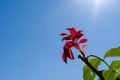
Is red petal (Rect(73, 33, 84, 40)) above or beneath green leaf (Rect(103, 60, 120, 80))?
above

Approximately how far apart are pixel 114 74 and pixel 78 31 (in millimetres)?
460

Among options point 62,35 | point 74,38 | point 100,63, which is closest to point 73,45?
point 74,38

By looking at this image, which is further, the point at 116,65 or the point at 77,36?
the point at 116,65

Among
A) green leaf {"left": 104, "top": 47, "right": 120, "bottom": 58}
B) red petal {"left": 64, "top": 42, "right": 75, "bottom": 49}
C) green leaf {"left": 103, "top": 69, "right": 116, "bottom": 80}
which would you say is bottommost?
green leaf {"left": 103, "top": 69, "right": 116, "bottom": 80}

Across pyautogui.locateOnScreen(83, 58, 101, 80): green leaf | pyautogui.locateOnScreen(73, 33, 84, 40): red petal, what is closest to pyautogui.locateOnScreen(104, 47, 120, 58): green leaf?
pyautogui.locateOnScreen(83, 58, 101, 80): green leaf

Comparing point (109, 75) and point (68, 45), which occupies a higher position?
point (68, 45)

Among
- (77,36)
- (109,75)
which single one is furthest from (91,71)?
(77,36)

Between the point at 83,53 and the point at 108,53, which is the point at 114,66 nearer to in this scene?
the point at 108,53

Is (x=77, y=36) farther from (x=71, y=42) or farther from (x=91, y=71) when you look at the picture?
(x=91, y=71)

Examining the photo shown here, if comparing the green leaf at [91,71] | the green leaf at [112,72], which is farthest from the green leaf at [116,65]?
the green leaf at [91,71]

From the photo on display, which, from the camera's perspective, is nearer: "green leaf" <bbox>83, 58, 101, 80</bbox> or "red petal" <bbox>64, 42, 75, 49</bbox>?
"red petal" <bbox>64, 42, 75, 49</bbox>

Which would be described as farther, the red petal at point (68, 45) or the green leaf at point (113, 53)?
the green leaf at point (113, 53)

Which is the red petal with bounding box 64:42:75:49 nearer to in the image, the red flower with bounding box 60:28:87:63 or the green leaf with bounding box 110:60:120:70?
the red flower with bounding box 60:28:87:63

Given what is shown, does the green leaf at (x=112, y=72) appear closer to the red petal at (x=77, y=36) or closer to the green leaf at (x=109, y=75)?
the green leaf at (x=109, y=75)
